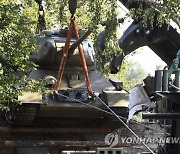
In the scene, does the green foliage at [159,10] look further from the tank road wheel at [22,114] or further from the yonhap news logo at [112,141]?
the yonhap news logo at [112,141]

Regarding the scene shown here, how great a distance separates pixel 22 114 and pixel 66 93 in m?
0.84

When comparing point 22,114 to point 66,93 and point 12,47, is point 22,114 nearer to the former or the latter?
point 66,93

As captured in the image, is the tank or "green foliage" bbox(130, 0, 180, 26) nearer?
the tank

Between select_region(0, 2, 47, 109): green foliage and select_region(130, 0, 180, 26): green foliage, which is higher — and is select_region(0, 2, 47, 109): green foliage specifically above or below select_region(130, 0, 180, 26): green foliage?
below

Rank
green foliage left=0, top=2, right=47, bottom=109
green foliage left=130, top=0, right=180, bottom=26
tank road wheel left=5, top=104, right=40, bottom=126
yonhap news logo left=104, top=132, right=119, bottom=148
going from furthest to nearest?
1. green foliage left=130, top=0, right=180, bottom=26
2. tank road wheel left=5, top=104, right=40, bottom=126
3. yonhap news logo left=104, top=132, right=119, bottom=148
4. green foliage left=0, top=2, right=47, bottom=109

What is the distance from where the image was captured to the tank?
27.0ft

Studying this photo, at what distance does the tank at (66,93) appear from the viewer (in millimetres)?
8219

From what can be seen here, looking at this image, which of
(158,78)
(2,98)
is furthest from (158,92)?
(2,98)

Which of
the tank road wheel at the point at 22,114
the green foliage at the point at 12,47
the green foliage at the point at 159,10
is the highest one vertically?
the green foliage at the point at 159,10

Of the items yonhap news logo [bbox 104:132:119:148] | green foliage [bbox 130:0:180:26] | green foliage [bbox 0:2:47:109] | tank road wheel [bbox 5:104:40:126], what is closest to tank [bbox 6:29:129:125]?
tank road wheel [bbox 5:104:40:126]

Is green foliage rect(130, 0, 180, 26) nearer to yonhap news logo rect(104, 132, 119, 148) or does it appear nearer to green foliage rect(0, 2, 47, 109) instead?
yonhap news logo rect(104, 132, 119, 148)

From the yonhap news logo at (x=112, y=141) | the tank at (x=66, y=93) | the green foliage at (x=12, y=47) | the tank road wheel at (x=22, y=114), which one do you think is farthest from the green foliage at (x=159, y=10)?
the green foliage at (x=12, y=47)

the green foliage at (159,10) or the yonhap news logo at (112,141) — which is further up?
the green foliage at (159,10)

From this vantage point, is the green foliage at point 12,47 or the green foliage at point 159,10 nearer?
the green foliage at point 12,47
